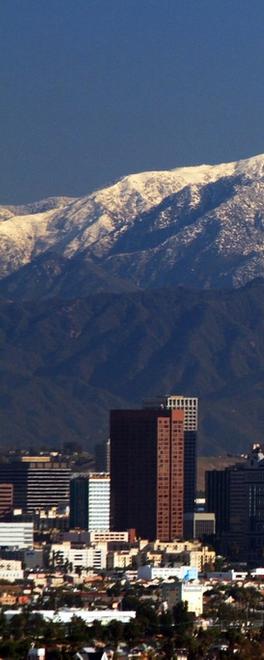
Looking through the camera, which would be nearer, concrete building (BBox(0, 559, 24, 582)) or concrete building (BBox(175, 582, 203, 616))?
concrete building (BBox(175, 582, 203, 616))

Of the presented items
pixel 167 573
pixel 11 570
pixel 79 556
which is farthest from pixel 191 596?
pixel 79 556

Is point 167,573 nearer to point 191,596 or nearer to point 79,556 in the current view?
point 191,596

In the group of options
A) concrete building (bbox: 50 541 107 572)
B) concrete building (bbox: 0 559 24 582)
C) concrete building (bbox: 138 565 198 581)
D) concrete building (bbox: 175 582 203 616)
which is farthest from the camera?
concrete building (bbox: 50 541 107 572)

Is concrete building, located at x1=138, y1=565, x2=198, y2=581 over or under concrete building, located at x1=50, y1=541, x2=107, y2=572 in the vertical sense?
under

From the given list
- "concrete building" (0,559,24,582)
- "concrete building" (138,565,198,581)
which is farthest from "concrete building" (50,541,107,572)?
"concrete building" (138,565,198,581)

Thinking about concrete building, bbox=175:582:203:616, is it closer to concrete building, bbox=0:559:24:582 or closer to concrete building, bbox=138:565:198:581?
concrete building, bbox=138:565:198:581

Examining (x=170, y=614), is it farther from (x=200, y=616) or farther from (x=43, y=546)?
(x=43, y=546)

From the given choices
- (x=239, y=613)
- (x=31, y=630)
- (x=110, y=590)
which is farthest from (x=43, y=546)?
(x=31, y=630)

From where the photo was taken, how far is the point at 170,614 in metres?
125

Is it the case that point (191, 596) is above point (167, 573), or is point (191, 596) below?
below

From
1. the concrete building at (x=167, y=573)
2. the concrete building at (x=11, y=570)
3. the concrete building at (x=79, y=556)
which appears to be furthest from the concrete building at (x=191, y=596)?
the concrete building at (x=79, y=556)

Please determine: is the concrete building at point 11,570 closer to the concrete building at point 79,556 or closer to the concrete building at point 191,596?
the concrete building at point 79,556

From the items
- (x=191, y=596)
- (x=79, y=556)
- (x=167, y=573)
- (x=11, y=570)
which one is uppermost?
(x=79, y=556)

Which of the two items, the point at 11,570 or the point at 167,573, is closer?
the point at 167,573
